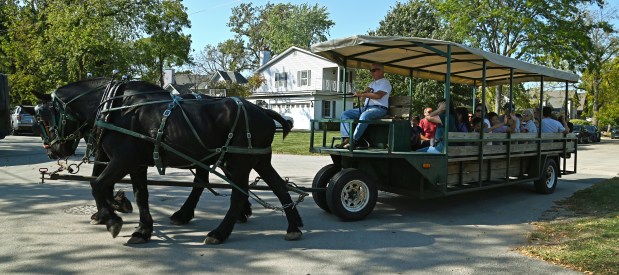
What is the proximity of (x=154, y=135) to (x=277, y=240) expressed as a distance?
74.0 inches

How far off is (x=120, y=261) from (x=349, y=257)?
7.62 ft

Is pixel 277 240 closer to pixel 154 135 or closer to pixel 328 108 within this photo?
pixel 154 135

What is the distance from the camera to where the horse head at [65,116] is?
5637 millimetres

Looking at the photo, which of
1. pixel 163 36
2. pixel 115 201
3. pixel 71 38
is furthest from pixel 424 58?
pixel 163 36

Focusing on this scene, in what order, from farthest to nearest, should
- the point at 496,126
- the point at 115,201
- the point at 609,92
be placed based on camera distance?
the point at 609,92, the point at 496,126, the point at 115,201

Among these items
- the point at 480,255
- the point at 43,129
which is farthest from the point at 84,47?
the point at 480,255

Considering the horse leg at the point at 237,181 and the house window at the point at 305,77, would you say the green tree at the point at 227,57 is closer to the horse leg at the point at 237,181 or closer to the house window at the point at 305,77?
the house window at the point at 305,77

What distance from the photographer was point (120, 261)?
4602 mm

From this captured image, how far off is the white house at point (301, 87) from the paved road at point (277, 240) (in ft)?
107

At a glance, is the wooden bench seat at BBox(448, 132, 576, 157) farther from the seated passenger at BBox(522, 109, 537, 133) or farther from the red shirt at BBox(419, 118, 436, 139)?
the red shirt at BBox(419, 118, 436, 139)

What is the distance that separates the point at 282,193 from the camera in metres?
5.76

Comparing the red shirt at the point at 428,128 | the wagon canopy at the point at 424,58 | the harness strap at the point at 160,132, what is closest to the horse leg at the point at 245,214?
the harness strap at the point at 160,132

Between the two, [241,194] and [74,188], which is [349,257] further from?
[74,188]

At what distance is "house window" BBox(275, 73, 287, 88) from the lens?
4447cm
